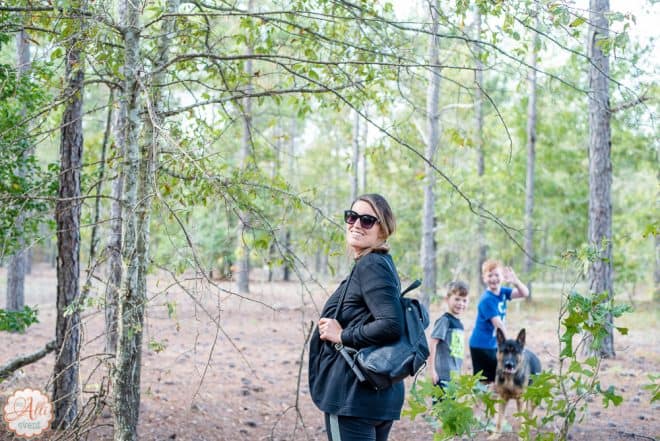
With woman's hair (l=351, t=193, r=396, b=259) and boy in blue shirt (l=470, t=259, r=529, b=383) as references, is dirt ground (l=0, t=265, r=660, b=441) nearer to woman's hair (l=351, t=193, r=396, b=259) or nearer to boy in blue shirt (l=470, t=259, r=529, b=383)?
woman's hair (l=351, t=193, r=396, b=259)

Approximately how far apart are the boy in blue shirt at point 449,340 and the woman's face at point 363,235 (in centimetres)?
307

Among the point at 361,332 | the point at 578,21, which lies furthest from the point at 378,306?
the point at 578,21

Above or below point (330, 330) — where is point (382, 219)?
above

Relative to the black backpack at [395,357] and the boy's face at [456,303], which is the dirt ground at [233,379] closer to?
the black backpack at [395,357]

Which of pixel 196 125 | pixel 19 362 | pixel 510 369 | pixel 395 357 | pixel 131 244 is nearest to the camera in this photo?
pixel 395 357

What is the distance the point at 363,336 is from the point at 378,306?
165 millimetres

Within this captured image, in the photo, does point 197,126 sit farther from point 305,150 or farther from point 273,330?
point 305,150

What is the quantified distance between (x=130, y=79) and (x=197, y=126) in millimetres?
1311

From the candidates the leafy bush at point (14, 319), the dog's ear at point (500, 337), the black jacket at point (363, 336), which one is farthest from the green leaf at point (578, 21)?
the leafy bush at point (14, 319)

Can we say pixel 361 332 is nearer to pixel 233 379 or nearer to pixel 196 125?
pixel 196 125

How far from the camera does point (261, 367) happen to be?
10.9m

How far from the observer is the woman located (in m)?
3.09
